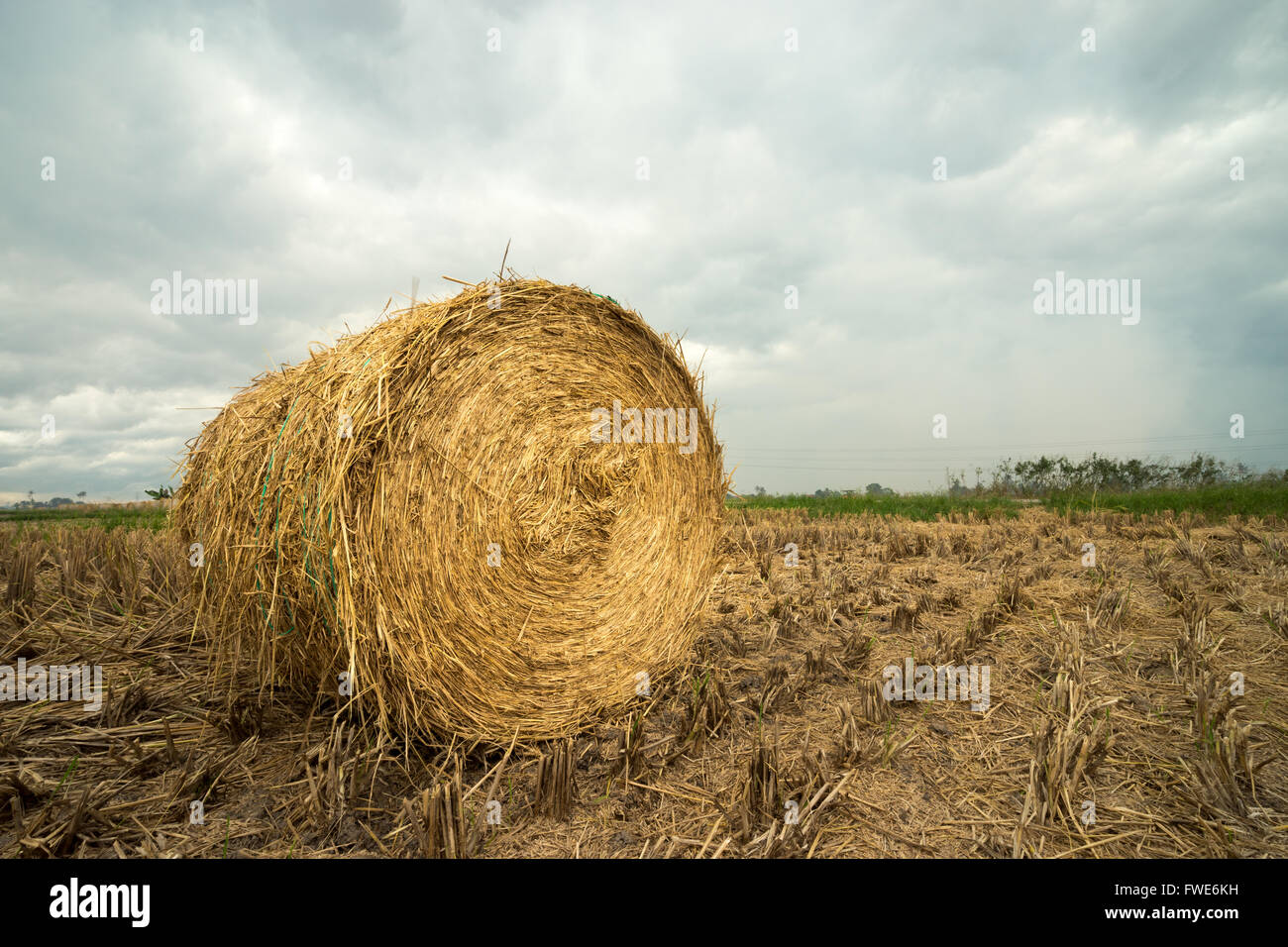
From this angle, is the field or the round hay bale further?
the round hay bale

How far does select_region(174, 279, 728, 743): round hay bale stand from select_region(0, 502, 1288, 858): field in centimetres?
33

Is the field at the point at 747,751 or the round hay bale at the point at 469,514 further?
the round hay bale at the point at 469,514

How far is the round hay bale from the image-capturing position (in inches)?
127

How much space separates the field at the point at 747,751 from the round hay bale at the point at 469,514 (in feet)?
1.08

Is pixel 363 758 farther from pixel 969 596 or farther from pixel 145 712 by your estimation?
pixel 969 596

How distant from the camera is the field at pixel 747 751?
2982 mm

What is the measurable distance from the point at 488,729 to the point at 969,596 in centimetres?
483

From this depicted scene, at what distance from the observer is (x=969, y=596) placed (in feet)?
20.7

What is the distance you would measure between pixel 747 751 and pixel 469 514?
2.09m

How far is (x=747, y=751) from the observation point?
373cm

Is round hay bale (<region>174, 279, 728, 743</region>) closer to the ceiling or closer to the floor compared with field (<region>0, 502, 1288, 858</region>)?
closer to the ceiling

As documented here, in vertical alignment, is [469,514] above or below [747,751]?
above
